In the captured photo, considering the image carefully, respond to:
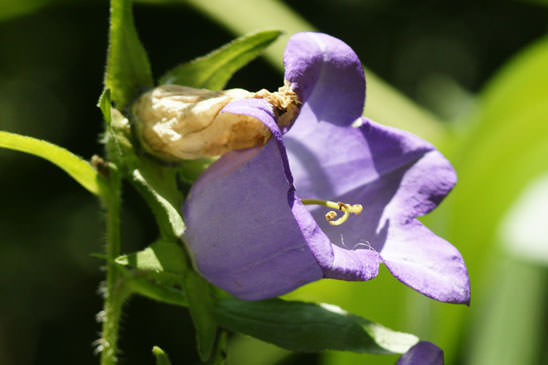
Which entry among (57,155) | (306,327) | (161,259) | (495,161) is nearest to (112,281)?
(161,259)

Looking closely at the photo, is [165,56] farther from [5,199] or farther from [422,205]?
[422,205]

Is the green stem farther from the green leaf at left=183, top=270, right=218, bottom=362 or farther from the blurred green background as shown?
the blurred green background

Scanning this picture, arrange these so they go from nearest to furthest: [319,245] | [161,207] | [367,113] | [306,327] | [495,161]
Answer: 1. [319,245]
2. [161,207]
3. [306,327]
4. [495,161]
5. [367,113]

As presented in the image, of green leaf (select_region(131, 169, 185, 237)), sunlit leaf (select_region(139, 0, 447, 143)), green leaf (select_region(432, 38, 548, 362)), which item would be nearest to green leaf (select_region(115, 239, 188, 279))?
green leaf (select_region(131, 169, 185, 237))

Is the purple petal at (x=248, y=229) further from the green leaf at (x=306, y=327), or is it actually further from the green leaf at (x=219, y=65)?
the green leaf at (x=219, y=65)

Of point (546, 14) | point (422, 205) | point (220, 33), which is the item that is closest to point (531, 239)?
point (422, 205)

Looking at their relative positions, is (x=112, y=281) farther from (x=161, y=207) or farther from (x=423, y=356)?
(x=423, y=356)
